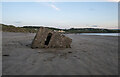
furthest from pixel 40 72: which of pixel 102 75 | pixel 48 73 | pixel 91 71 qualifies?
pixel 102 75

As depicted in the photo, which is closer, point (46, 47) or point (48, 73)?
point (48, 73)

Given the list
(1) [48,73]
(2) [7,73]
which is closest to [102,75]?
(1) [48,73]

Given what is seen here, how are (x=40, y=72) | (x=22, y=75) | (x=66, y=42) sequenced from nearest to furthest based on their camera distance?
(x=22, y=75) < (x=40, y=72) < (x=66, y=42)

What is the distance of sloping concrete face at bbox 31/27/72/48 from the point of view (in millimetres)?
5656

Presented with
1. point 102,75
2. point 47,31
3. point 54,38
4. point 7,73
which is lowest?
point 102,75

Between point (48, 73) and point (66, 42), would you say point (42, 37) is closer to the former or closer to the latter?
point (66, 42)

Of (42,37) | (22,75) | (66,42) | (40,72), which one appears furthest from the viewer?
(66,42)

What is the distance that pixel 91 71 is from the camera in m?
2.71

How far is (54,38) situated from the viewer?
5.79 m

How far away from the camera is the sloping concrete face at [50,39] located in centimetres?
→ 566

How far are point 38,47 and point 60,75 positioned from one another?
3482mm

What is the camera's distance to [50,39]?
5770 mm

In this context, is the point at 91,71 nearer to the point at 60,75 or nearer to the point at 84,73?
the point at 84,73

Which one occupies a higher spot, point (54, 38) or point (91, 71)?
point (54, 38)
